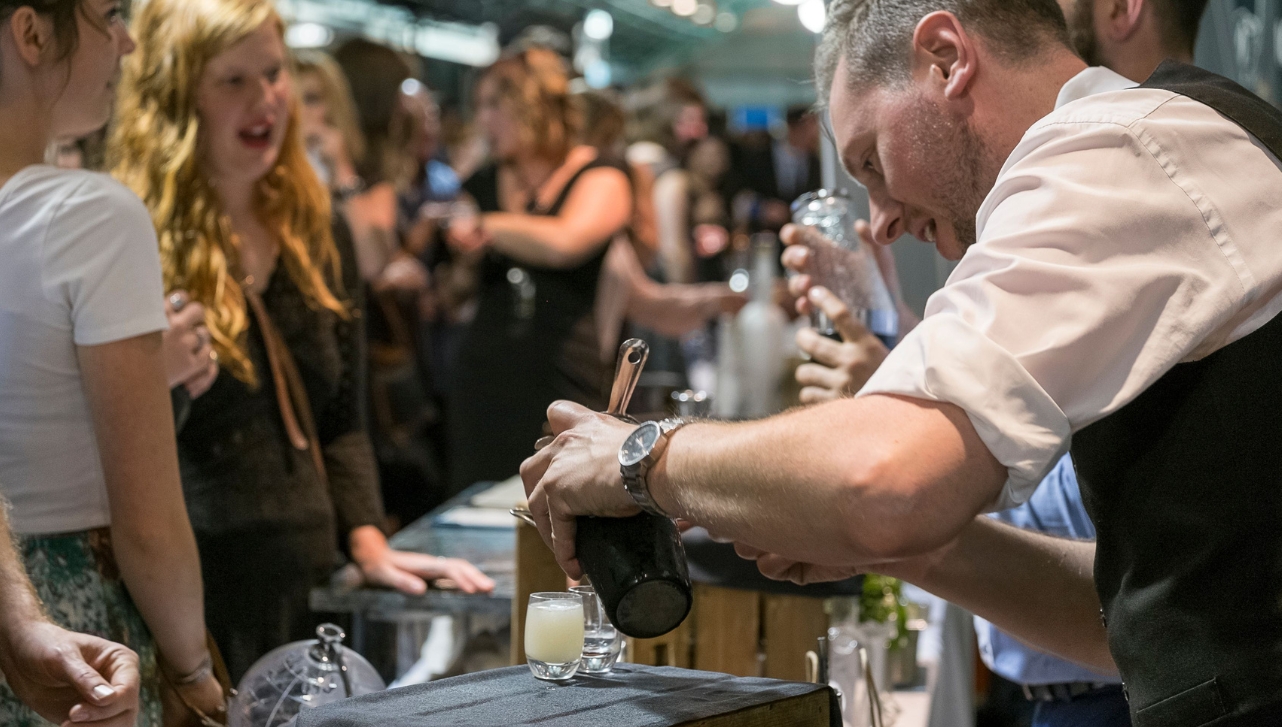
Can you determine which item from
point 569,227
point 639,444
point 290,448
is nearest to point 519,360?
point 569,227

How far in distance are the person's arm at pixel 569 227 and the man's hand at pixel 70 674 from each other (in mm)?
2734

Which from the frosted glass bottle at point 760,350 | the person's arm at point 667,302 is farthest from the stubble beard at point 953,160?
the person's arm at point 667,302

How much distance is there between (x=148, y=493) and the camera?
5.08 feet

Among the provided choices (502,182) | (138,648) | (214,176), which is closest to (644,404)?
(502,182)

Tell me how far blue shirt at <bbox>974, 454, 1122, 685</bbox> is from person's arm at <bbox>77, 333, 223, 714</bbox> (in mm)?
1153

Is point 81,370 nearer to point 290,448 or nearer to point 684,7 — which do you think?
point 290,448

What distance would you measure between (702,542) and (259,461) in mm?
818

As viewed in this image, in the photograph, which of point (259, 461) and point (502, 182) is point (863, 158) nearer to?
point (259, 461)

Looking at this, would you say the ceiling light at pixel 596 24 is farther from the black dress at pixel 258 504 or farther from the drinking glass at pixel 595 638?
the drinking glass at pixel 595 638

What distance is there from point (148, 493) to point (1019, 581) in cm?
108

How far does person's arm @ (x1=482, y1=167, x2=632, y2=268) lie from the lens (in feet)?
12.9

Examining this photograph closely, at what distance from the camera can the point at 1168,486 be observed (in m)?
1.10

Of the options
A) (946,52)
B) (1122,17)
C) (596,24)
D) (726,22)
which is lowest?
(946,52)

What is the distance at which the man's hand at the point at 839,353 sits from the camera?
76.8 inches
